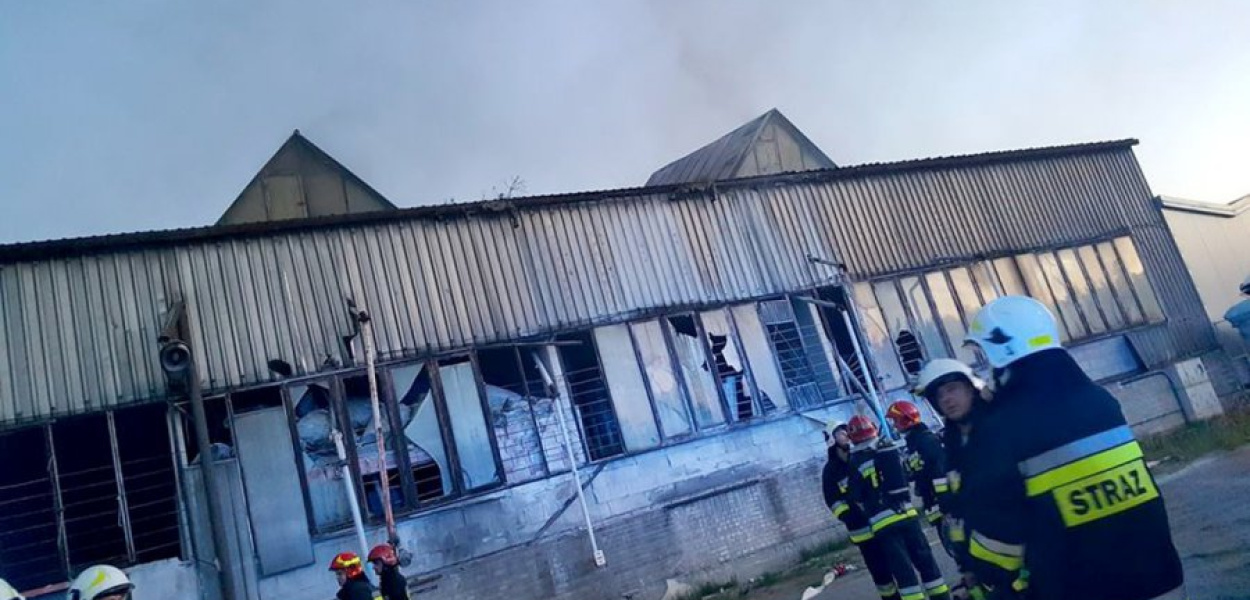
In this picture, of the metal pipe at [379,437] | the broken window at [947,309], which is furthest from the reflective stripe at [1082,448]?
the broken window at [947,309]

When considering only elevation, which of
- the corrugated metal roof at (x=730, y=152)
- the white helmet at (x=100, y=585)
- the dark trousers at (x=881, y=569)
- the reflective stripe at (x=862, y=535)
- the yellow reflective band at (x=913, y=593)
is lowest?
the yellow reflective band at (x=913, y=593)

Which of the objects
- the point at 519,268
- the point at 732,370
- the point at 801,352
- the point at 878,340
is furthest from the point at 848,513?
the point at 878,340

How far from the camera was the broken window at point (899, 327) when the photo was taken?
13430mm

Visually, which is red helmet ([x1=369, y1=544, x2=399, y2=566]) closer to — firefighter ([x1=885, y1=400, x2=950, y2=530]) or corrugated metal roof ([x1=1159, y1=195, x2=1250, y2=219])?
firefighter ([x1=885, y1=400, x2=950, y2=530])

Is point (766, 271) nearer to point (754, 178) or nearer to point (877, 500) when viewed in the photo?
point (754, 178)

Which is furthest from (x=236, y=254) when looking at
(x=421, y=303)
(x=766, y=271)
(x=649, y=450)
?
(x=766, y=271)

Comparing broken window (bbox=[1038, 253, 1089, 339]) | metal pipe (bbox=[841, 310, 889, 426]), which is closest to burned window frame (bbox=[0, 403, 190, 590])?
metal pipe (bbox=[841, 310, 889, 426])

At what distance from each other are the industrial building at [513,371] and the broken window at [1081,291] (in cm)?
7

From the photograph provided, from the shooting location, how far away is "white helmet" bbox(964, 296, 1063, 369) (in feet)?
10.2

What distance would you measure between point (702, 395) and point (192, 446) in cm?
700

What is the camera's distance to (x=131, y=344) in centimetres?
909

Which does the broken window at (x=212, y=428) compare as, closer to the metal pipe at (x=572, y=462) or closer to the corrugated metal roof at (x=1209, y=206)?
the metal pipe at (x=572, y=462)

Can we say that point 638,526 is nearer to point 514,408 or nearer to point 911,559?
point 514,408

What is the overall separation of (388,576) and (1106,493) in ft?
19.0
